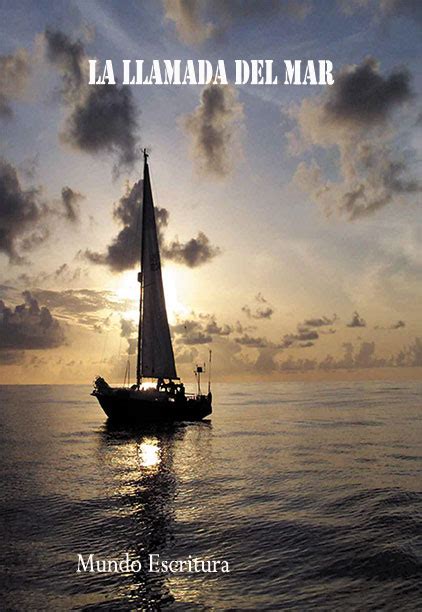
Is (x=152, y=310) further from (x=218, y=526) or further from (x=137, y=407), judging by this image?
(x=218, y=526)

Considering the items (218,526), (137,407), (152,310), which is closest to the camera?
(218,526)

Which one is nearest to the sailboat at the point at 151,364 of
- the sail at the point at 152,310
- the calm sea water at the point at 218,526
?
the sail at the point at 152,310

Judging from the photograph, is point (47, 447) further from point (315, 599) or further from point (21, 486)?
point (315, 599)

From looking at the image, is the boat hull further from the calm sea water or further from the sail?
the calm sea water

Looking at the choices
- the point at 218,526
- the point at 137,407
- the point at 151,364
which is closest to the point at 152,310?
the point at 151,364

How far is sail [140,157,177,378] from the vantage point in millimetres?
72312

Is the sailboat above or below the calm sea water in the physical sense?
above

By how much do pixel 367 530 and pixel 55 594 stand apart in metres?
15.0

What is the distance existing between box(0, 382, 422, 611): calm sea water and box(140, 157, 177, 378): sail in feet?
67.5

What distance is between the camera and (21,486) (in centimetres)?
3612

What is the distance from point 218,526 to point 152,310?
50148 mm

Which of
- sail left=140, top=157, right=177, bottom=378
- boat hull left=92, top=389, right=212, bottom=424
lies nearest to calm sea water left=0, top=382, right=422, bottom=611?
boat hull left=92, top=389, right=212, bottom=424

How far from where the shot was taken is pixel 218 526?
83.0 feet

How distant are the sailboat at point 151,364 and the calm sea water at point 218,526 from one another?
45.1 feet
